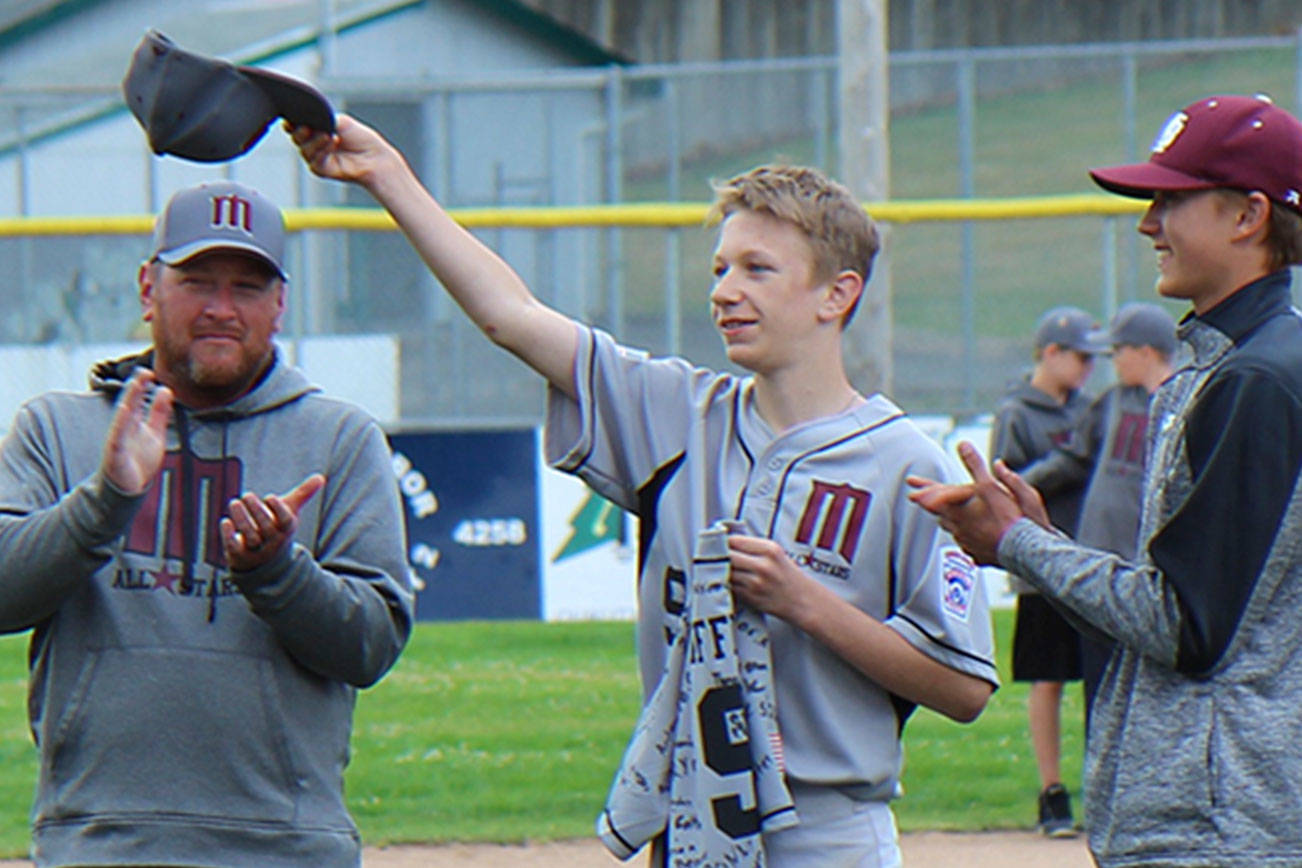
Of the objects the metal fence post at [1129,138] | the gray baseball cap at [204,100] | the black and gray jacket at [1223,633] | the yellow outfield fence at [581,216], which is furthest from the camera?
the metal fence post at [1129,138]

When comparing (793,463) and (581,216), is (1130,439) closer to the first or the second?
(793,463)

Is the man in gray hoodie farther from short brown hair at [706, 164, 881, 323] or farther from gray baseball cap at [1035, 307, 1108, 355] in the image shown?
gray baseball cap at [1035, 307, 1108, 355]

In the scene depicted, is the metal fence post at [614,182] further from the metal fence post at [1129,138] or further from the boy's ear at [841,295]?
the boy's ear at [841,295]

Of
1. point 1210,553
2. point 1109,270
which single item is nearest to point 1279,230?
point 1210,553

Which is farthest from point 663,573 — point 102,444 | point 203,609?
point 102,444

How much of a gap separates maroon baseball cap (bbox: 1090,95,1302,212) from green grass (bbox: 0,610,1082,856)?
4631 mm

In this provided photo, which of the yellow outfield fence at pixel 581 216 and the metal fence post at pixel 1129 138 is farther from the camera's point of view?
the metal fence post at pixel 1129 138

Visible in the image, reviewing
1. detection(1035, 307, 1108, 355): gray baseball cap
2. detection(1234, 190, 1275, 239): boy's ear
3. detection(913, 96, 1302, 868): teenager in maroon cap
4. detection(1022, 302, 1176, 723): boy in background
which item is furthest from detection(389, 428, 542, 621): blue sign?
detection(1234, 190, 1275, 239): boy's ear

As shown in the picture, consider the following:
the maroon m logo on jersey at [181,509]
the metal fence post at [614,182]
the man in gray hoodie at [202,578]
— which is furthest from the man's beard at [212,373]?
the metal fence post at [614,182]

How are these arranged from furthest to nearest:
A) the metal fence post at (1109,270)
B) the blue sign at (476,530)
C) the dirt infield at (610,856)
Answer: the metal fence post at (1109,270), the blue sign at (476,530), the dirt infield at (610,856)

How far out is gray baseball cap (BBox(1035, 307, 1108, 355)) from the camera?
8312 millimetres

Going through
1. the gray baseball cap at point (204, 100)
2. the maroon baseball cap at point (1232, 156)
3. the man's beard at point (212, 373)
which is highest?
the gray baseball cap at point (204, 100)

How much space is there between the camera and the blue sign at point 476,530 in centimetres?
1307

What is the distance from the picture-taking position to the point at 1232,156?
9.91 ft
